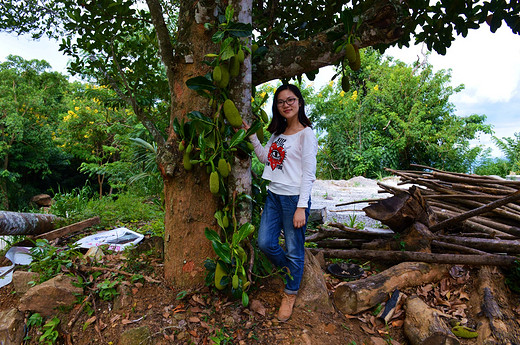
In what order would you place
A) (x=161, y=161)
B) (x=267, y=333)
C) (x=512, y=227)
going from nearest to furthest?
(x=267, y=333), (x=161, y=161), (x=512, y=227)

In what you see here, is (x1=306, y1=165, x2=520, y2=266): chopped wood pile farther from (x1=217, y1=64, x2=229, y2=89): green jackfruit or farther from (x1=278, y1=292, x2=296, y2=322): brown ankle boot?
(x1=217, y1=64, x2=229, y2=89): green jackfruit

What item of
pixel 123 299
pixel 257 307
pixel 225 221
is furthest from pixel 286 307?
pixel 123 299

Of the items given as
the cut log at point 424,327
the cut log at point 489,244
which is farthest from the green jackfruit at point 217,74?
the cut log at point 489,244

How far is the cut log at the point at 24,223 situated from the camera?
254 cm

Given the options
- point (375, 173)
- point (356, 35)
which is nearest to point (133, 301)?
point (356, 35)

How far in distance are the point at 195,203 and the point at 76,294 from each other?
0.93 meters

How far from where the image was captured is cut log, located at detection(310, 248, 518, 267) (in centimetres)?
220

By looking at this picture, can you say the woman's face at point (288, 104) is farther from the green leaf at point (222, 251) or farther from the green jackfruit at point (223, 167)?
the green leaf at point (222, 251)

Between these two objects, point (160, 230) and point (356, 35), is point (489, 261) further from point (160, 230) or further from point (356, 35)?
point (160, 230)

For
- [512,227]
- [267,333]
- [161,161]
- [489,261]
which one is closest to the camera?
[267,333]

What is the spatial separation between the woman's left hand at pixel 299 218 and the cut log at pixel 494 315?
3.85 ft

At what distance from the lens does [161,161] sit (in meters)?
1.76

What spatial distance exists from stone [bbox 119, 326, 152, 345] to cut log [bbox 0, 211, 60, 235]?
1666 millimetres

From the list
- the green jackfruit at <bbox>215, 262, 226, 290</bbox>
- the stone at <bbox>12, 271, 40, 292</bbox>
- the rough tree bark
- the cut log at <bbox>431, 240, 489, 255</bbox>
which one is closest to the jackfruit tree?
the rough tree bark
